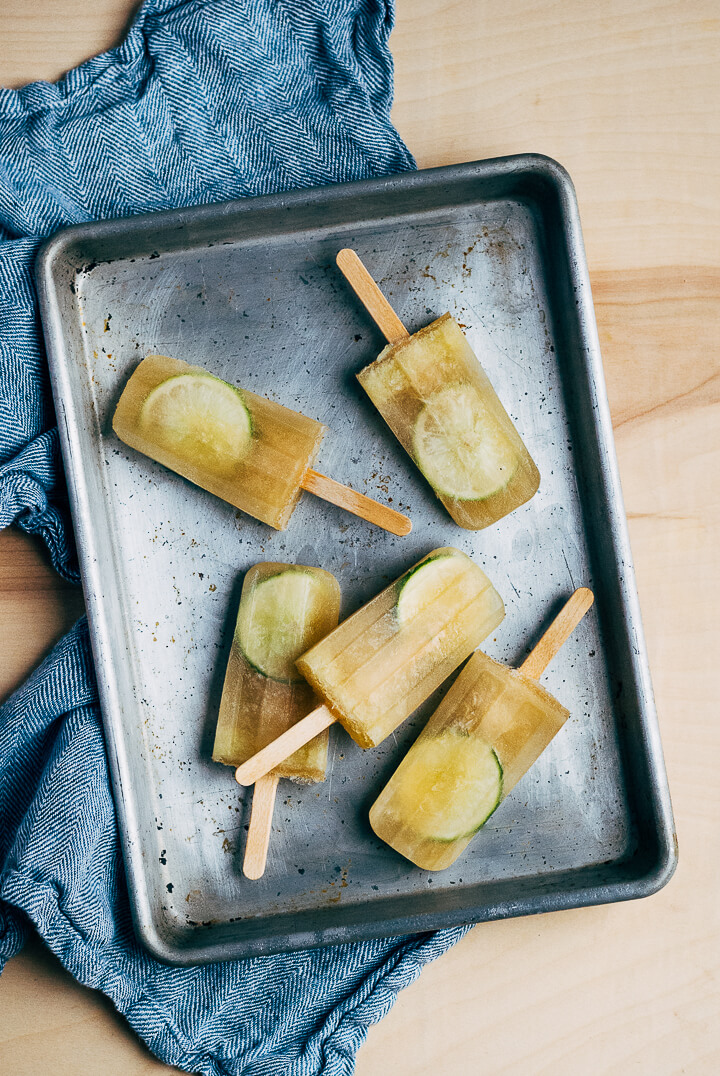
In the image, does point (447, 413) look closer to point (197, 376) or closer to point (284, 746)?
point (197, 376)

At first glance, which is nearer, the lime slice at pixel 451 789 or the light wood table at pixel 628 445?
the lime slice at pixel 451 789

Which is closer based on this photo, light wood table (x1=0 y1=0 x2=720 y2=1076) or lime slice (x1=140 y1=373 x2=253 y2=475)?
lime slice (x1=140 y1=373 x2=253 y2=475)

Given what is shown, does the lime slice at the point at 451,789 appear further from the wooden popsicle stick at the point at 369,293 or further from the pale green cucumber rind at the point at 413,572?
the wooden popsicle stick at the point at 369,293

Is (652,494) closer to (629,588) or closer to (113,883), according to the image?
(629,588)

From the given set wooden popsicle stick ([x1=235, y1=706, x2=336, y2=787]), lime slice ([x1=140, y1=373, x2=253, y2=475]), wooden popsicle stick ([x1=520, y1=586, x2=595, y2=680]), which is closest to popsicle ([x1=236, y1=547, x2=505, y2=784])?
wooden popsicle stick ([x1=235, y1=706, x2=336, y2=787])

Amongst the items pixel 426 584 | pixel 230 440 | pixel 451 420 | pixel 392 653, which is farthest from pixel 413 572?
pixel 230 440

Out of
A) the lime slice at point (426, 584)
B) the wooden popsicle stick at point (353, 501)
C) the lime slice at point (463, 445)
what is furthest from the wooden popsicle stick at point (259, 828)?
the lime slice at point (463, 445)

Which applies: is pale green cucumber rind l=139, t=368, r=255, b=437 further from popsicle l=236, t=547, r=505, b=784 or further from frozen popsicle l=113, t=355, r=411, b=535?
popsicle l=236, t=547, r=505, b=784
